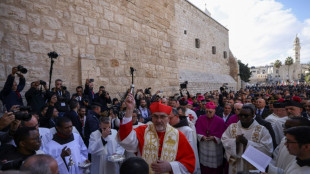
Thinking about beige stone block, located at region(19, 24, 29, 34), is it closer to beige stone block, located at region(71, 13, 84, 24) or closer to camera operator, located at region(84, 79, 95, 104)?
beige stone block, located at region(71, 13, 84, 24)

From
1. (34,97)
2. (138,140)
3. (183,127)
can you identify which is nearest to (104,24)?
(34,97)

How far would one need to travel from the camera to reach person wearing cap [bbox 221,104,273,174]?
311 cm

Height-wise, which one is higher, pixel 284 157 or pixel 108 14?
pixel 108 14

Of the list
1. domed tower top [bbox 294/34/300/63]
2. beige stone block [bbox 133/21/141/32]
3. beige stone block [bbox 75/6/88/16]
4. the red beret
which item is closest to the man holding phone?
the red beret

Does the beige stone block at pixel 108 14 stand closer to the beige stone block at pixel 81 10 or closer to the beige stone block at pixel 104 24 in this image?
the beige stone block at pixel 104 24

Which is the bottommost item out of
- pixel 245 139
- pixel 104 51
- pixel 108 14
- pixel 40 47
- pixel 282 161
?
pixel 282 161

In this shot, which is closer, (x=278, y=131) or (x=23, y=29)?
(x=278, y=131)

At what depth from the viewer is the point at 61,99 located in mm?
4633

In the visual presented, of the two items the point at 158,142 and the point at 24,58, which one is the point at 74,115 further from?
the point at 158,142

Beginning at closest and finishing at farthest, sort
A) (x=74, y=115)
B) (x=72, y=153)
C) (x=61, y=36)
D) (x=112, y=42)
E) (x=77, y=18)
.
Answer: (x=72, y=153) → (x=74, y=115) → (x=61, y=36) → (x=77, y=18) → (x=112, y=42)

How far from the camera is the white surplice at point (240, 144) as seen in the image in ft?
10.2

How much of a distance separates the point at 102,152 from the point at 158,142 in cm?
145

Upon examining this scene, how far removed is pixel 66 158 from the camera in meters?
2.93

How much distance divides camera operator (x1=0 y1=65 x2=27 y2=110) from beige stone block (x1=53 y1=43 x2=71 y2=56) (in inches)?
53.8
